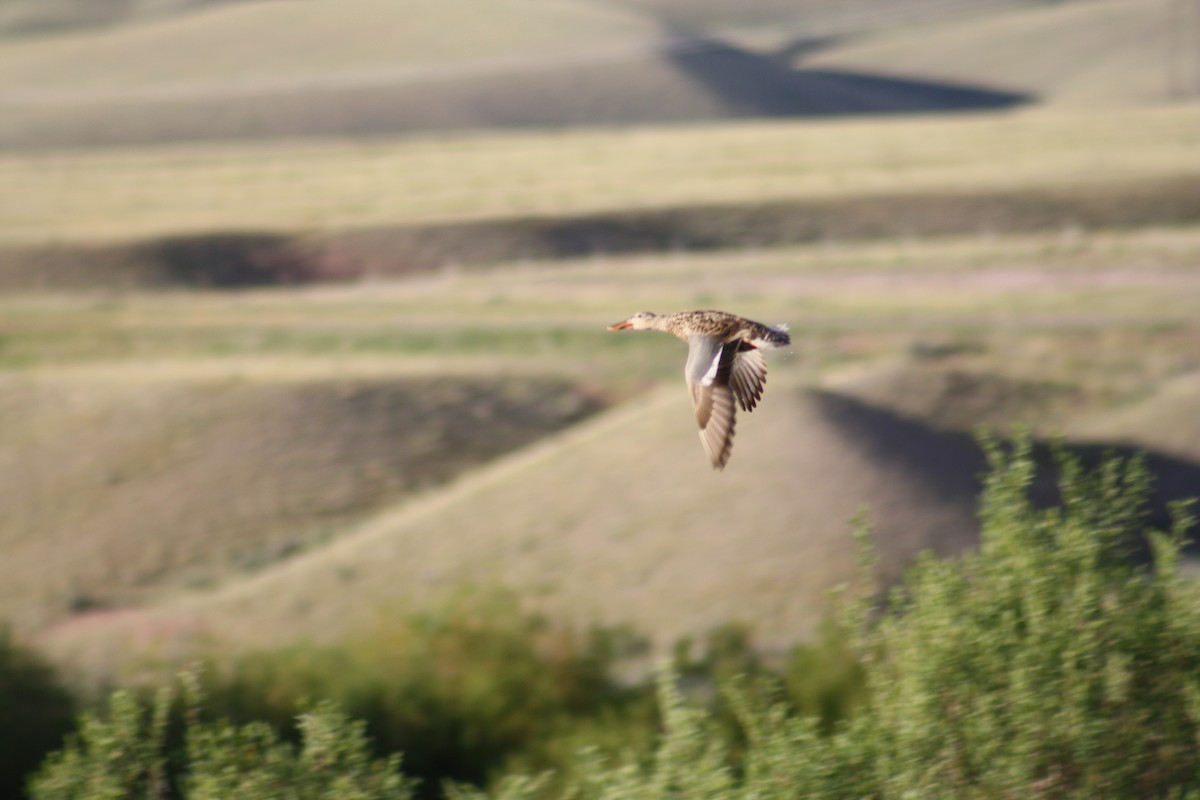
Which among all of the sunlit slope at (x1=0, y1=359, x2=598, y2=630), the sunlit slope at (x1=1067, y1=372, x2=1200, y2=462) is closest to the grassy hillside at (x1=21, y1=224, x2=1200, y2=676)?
the sunlit slope at (x1=1067, y1=372, x2=1200, y2=462)

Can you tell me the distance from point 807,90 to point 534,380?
269ft

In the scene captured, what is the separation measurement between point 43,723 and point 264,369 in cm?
1796

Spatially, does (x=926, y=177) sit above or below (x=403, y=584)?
above

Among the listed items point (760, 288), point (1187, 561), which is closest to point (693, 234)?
point (760, 288)

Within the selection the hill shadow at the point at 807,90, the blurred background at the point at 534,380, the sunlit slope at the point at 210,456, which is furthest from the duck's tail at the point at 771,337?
the hill shadow at the point at 807,90

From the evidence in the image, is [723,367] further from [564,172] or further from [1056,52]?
[1056,52]

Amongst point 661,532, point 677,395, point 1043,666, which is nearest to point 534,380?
point 677,395

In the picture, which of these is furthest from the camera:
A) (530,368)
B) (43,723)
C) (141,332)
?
(141,332)

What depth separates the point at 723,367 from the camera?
31.2 feet

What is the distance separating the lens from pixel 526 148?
8475 centimetres

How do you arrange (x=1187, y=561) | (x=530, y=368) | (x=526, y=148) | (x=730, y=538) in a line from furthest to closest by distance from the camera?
(x=526, y=148)
(x=530, y=368)
(x=730, y=538)
(x=1187, y=561)

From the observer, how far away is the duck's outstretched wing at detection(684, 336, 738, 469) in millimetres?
9297

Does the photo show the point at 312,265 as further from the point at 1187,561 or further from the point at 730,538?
the point at 1187,561

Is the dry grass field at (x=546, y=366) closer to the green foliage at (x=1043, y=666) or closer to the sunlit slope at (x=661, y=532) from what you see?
the sunlit slope at (x=661, y=532)
